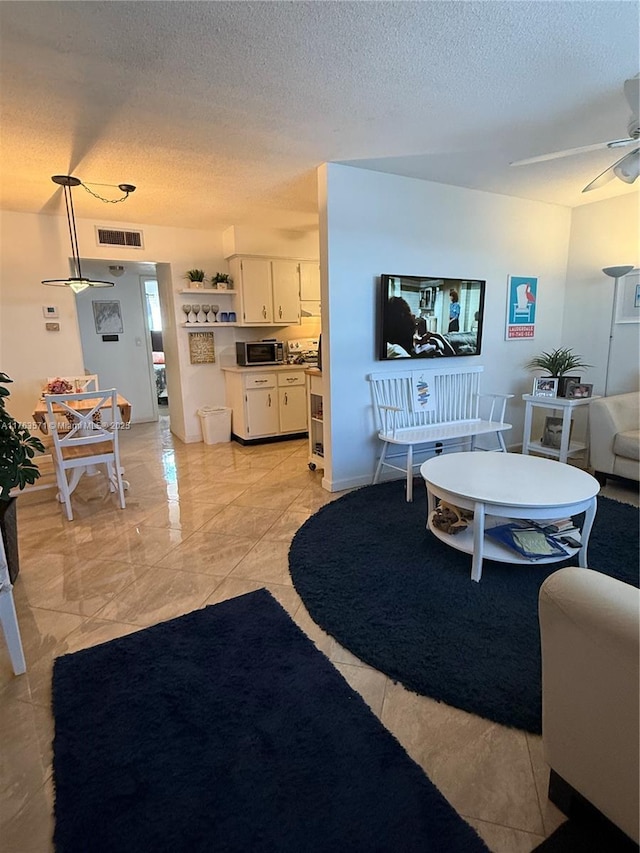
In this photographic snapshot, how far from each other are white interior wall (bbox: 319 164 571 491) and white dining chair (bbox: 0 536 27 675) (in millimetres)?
2363

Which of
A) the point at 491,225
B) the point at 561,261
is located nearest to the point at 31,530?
the point at 491,225

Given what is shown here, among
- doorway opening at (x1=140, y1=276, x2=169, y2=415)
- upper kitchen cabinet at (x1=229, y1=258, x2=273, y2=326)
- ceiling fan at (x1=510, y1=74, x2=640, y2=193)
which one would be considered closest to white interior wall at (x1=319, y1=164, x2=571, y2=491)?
ceiling fan at (x1=510, y1=74, x2=640, y2=193)

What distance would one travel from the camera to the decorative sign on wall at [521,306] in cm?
436

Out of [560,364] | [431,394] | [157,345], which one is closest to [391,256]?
[431,394]

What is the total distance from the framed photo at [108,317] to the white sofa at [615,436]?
6.07 metres

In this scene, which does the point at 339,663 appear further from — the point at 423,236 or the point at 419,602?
the point at 423,236

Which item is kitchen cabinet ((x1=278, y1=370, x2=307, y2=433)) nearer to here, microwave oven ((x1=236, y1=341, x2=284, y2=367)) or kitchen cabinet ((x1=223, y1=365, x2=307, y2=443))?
kitchen cabinet ((x1=223, y1=365, x2=307, y2=443))

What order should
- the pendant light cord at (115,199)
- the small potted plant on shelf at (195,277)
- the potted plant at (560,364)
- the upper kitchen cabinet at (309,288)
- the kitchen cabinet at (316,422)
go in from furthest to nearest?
the upper kitchen cabinet at (309,288) < the small potted plant on shelf at (195,277) < the kitchen cabinet at (316,422) < the potted plant at (560,364) < the pendant light cord at (115,199)

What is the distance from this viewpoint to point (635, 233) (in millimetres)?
4035

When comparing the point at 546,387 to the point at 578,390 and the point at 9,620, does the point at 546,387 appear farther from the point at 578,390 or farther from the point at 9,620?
the point at 9,620

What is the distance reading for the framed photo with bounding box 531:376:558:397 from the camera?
396 centimetres

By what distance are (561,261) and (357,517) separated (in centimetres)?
367

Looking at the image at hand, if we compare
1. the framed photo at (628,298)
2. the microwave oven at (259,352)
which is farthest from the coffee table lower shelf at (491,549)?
the microwave oven at (259,352)

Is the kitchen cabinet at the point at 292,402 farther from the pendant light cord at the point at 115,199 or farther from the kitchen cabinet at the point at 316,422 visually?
the pendant light cord at the point at 115,199
